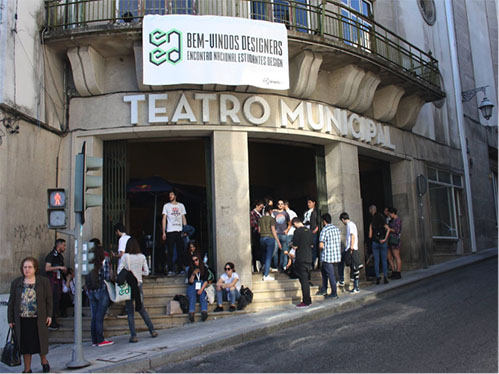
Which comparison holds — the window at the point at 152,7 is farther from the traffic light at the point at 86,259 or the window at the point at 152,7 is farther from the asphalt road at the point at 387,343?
the asphalt road at the point at 387,343

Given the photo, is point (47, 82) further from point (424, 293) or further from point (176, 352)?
point (424, 293)

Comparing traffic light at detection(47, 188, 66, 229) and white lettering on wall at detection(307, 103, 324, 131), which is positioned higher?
white lettering on wall at detection(307, 103, 324, 131)

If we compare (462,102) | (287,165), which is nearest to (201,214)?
(287,165)

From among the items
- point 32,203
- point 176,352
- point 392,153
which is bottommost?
point 176,352

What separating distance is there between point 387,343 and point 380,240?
4981mm

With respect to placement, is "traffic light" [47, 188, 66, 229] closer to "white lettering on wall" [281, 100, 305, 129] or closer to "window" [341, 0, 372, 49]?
"white lettering on wall" [281, 100, 305, 129]

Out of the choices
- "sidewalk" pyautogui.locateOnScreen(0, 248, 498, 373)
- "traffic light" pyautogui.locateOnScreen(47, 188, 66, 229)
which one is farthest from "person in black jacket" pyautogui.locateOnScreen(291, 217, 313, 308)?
"traffic light" pyautogui.locateOnScreen(47, 188, 66, 229)

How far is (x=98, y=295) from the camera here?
813cm

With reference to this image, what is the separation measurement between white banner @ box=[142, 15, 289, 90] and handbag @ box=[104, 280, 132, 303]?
4.34m

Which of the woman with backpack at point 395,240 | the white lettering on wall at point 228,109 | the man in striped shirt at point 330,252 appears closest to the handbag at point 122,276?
the man in striped shirt at point 330,252

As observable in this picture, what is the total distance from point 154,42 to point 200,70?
43.3 inches

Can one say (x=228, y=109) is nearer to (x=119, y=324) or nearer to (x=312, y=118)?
(x=312, y=118)

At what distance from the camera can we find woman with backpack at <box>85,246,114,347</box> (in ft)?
26.4

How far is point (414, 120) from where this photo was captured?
15.6 metres
